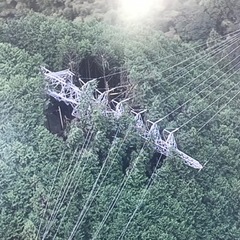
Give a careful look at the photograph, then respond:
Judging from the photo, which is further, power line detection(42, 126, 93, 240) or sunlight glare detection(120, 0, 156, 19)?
sunlight glare detection(120, 0, 156, 19)

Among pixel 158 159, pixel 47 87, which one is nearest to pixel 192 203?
pixel 158 159

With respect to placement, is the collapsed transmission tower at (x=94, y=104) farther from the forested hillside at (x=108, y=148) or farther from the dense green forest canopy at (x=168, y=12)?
the dense green forest canopy at (x=168, y=12)

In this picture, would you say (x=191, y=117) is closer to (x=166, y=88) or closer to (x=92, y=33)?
(x=166, y=88)

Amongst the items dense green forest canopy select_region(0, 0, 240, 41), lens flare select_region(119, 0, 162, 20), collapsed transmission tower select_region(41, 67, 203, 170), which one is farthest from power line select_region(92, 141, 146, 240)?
lens flare select_region(119, 0, 162, 20)

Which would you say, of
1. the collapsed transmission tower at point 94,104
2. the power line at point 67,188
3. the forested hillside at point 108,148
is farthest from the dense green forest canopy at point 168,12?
the power line at point 67,188

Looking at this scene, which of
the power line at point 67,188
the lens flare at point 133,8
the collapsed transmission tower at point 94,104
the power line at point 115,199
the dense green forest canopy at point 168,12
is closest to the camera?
the power line at point 67,188

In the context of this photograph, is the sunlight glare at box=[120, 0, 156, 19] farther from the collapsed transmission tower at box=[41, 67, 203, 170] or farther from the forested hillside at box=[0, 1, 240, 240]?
the collapsed transmission tower at box=[41, 67, 203, 170]

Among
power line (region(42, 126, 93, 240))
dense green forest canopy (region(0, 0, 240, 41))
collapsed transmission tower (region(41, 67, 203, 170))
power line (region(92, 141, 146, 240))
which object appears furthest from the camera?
dense green forest canopy (region(0, 0, 240, 41))
